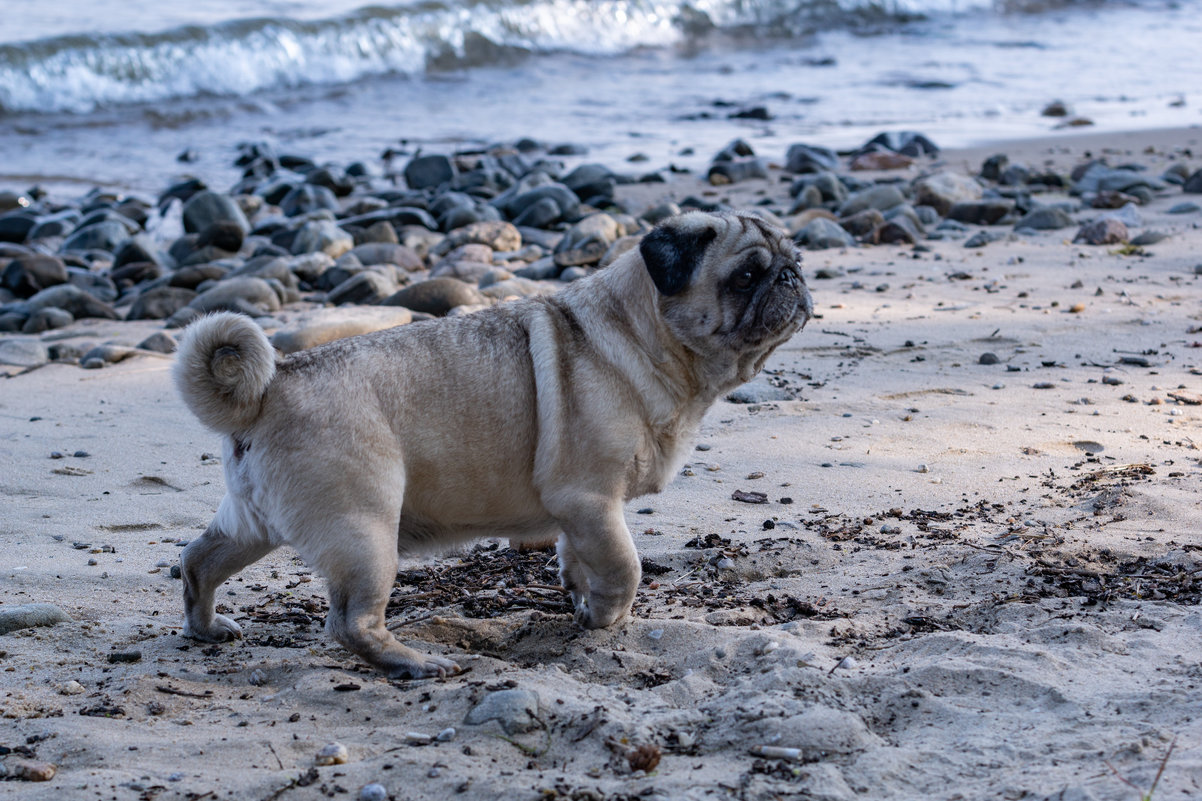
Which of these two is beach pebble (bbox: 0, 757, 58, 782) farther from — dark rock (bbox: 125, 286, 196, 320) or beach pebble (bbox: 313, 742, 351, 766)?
dark rock (bbox: 125, 286, 196, 320)

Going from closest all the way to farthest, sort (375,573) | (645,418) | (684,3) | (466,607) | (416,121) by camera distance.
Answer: (375,573) → (645,418) → (466,607) → (416,121) → (684,3)

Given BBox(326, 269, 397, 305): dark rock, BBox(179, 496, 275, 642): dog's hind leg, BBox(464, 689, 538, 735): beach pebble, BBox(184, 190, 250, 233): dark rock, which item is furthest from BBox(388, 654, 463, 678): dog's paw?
BBox(184, 190, 250, 233): dark rock

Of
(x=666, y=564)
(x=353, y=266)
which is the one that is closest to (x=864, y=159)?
(x=353, y=266)

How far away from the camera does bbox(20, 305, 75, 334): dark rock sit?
33.5ft

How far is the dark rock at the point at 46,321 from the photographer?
10219mm

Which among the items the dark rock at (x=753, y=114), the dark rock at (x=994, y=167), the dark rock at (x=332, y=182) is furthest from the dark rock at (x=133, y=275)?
the dark rock at (x=753, y=114)

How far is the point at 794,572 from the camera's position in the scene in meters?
5.17

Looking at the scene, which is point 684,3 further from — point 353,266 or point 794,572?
point 794,572

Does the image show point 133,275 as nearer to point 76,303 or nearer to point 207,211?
point 76,303

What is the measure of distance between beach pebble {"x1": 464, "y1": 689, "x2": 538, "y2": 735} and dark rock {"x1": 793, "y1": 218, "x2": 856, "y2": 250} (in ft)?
29.2

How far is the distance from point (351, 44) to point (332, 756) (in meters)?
27.6

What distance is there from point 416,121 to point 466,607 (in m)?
20.3

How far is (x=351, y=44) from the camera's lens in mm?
28672

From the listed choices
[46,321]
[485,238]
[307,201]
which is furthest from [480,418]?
[307,201]
